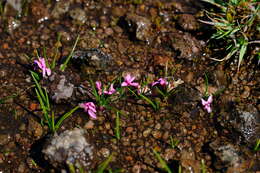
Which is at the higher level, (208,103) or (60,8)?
(60,8)

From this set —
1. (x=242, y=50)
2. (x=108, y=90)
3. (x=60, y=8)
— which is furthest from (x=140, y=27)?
(x=242, y=50)

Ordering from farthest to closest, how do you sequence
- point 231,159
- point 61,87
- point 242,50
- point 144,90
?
point 242,50
point 144,90
point 61,87
point 231,159

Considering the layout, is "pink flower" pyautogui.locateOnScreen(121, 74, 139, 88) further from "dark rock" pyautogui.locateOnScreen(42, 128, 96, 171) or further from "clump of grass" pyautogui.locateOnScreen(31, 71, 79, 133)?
"dark rock" pyautogui.locateOnScreen(42, 128, 96, 171)

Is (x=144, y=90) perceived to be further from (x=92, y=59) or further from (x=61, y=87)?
(x=61, y=87)

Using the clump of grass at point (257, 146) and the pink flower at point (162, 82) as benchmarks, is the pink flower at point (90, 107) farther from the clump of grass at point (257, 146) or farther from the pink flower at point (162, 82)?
the clump of grass at point (257, 146)

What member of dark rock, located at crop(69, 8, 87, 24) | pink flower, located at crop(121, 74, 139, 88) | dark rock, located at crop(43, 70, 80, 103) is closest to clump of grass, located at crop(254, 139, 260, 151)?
pink flower, located at crop(121, 74, 139, 88)
